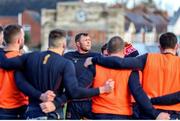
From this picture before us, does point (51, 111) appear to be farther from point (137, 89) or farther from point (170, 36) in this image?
point (170, 36)

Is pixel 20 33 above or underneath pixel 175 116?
above

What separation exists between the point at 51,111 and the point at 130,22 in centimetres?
8336

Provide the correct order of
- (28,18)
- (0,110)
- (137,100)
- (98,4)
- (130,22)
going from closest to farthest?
(137,100) → (0,110) → (98,4) → (28,18) → (130,22)

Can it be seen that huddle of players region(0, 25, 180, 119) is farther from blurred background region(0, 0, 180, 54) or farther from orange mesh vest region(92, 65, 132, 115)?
blurred background region(0, 0, 180, 54)

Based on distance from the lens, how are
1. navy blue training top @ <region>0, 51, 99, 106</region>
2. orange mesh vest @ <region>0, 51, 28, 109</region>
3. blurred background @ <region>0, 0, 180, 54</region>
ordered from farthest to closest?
blurred background @ <region>0, 0, 180, 54</region> < orange mesh vest @ <region>0, 51, 28, 109</region> < navy blue training top @ <region>0, 51, 99, 106</region>

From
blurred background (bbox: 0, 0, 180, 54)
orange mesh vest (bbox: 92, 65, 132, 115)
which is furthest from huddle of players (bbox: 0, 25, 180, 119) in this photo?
blurred background (bbox: 0, 0, 180, 54)

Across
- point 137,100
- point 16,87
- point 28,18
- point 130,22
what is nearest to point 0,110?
point 16,87


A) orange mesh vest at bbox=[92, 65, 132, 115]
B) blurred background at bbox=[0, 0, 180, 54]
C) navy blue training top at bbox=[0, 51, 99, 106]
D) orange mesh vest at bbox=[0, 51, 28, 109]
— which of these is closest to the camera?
navy blue training top at bbox=[0, 51, 99, 106]

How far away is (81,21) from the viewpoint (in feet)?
252

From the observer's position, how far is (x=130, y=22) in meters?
89.8

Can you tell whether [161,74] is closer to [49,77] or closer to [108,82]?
[108,82]

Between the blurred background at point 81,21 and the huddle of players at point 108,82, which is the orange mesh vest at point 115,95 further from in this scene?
the blurred background at point 81,21

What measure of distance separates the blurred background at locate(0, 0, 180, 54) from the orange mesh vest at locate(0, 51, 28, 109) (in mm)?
57288

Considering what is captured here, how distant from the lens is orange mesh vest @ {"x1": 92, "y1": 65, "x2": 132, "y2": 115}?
6.98 m
